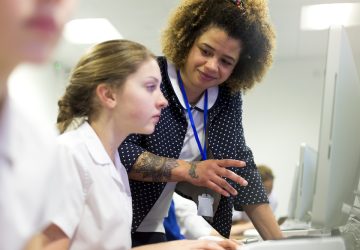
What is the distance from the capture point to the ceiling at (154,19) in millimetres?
3449

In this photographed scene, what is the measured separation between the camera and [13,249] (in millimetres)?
238

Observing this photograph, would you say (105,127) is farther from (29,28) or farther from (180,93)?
(29,28)

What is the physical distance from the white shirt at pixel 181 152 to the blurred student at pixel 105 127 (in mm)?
246

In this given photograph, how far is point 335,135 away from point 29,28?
584mm

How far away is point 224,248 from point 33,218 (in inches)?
20.3

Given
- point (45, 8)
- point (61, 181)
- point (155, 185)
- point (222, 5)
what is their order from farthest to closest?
point (222, 5) < point (155, 185) < point (61, 181) < point (45, 8)

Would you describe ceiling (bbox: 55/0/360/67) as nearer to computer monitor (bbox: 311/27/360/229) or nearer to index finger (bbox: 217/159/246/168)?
index finger (bbox: 217/159/246/168)

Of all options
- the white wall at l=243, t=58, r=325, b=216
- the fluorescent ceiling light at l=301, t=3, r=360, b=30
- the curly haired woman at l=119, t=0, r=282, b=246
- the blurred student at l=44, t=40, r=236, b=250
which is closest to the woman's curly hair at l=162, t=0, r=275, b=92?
the curly haired woman at l=119, t=0, r=282, b=246

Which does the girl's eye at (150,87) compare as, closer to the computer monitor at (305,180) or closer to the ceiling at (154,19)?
the computer monitor at (305,180)

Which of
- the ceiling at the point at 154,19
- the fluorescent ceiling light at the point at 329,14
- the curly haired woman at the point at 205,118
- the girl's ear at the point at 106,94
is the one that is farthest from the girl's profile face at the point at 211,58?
the fluorescent ceiling light at the point at 329,14

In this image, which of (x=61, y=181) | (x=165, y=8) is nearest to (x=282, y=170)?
(x=165, y=8)

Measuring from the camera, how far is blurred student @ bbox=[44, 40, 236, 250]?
0.69 m

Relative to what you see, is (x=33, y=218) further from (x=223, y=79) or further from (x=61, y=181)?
→ (x=223, y=79)

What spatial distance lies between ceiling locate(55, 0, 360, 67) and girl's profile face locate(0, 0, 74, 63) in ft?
9.21
